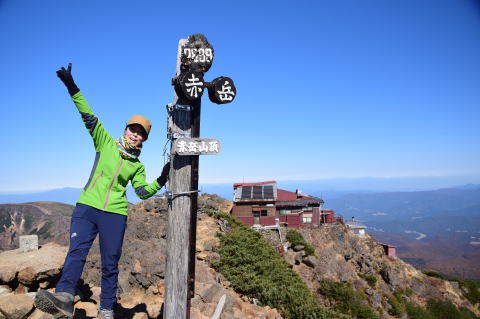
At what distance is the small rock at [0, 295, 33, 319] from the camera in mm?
4733

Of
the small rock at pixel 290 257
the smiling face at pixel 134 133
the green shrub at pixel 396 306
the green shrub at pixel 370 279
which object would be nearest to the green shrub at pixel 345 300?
the small rock at pixel 290 257

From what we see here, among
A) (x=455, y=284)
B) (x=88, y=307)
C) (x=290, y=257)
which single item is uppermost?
(x=88, y=307)

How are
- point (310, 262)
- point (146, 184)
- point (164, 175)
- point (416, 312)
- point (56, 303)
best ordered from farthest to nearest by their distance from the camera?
point (416, 312) → point (310, 262) → point (146, 184) → point (164, 175) → point (56, 303)

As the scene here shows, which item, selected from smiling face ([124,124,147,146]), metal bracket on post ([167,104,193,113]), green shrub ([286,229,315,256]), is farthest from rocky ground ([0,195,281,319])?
green shrub ([286,229,315,256])

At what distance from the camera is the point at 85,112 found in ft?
13.6

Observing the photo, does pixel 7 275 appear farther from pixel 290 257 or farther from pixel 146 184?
pixel 290 257

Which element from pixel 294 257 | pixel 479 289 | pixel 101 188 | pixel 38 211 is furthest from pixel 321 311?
pixel 38 211

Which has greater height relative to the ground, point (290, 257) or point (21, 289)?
point (21, 289)

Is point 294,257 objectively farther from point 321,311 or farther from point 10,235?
point 10,235

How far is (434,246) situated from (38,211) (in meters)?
229

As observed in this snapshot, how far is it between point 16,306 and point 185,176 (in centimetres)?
384

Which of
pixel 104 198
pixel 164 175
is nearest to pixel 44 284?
pixel 104 198

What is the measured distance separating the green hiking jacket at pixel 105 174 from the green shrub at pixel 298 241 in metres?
22.2

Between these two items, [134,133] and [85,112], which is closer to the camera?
[85,112]
